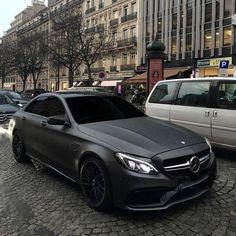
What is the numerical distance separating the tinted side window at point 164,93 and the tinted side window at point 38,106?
293cm

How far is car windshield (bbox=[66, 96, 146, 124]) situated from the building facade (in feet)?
94.8

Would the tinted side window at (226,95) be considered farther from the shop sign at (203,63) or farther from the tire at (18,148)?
the shop sign at (203,63)

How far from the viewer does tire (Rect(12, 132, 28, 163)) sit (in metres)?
7.16

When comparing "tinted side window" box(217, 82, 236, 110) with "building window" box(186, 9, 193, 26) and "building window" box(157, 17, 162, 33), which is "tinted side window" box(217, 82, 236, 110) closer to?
"building window" box(186, 9, 193, 26)

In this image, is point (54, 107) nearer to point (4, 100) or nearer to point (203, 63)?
point (4, 100)

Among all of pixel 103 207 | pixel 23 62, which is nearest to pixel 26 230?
pixel 103 207

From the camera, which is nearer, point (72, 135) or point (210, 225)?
point (210, 225)

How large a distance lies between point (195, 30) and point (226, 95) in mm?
32775

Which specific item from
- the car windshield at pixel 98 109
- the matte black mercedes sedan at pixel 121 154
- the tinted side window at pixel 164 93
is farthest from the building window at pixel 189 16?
the matte black mercedes sedan at pixel 121 154

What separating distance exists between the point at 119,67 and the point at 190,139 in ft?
159

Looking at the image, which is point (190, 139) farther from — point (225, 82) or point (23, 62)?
point (23, 62)

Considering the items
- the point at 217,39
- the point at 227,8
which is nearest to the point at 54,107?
the point at 217,39

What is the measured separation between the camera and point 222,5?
1391 inches

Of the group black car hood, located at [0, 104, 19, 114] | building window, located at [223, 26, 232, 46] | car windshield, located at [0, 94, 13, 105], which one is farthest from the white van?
building window, located at [223, 26, 232, 46]
